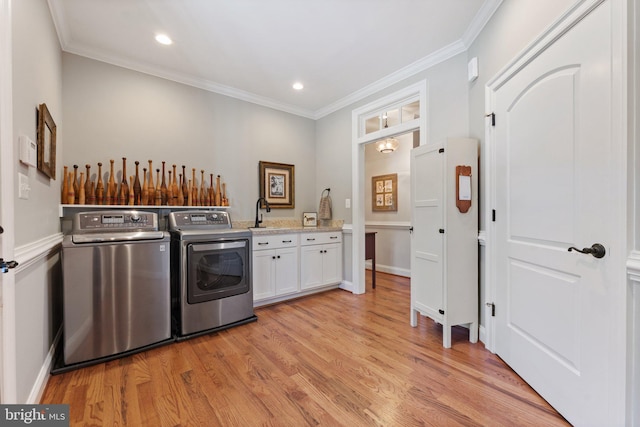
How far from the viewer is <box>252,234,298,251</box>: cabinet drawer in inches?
122

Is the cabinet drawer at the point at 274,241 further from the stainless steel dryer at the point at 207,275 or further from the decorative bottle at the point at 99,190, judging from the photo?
the decorative bottle at the point at 99,190

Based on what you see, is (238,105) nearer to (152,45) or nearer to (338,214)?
(152,45)

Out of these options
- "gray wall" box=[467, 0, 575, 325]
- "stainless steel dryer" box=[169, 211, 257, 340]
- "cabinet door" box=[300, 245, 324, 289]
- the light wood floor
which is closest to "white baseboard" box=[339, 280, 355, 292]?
"cabinet door" box=[300, 245, 324, 289]

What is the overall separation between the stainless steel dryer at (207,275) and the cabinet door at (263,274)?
0.32m

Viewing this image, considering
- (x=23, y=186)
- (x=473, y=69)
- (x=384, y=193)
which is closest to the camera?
(x=23, y=186)

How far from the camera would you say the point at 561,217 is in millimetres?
1446

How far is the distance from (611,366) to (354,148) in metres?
3.03

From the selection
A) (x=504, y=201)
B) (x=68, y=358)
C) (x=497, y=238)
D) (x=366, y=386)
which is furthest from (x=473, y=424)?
(x=68, y=358)

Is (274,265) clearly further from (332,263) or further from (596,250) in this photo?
(596,250)

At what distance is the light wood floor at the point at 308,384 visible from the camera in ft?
4.68

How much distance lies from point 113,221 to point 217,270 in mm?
938

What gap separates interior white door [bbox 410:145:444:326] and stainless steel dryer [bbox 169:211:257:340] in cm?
162
